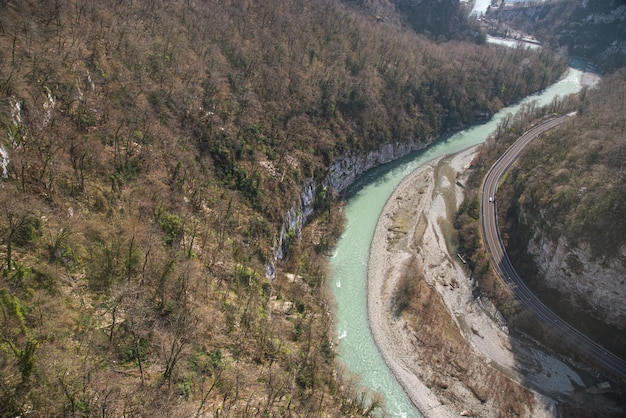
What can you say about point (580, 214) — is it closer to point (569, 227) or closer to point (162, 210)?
point (569, 227)

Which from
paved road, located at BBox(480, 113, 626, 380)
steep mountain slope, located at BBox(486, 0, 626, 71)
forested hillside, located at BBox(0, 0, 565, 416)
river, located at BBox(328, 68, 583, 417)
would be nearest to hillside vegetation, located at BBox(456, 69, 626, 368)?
paved road, located at BBox(480, 113, 626, 380)

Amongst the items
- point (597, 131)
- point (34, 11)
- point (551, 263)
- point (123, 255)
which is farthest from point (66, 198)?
point (597, 131)

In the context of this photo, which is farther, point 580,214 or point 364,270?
point 364,270

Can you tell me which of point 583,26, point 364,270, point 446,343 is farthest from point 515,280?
point 583,26

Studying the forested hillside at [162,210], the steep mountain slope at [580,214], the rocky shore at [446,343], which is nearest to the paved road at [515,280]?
the steep mountain slope at [580,214]

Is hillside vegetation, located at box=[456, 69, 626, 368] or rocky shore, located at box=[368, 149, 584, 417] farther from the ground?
hillside vegetation, located at box=[456, 69, 626, 368]

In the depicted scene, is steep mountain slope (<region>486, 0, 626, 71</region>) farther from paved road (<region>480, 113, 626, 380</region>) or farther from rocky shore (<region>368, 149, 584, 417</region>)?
rocky shore (<region>368, 149, 584, 417</region>)

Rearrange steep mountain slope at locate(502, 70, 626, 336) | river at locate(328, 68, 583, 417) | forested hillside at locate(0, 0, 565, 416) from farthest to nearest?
steep mountain slope at locate(502, 70, 626, 336), river at locate(328, 68, 583, 417), forested hillside at locate(0, 0, 565, 416)
